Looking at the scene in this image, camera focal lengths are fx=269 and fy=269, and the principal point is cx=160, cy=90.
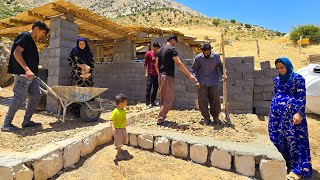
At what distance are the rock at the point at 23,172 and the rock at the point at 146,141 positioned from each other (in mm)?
1656

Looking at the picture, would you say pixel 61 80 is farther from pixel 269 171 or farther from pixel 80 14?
pixel 269 171

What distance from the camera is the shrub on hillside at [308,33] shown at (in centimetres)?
2397

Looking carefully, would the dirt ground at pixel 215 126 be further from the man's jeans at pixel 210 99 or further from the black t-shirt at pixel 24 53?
the black t-shirt at pixel 24 53

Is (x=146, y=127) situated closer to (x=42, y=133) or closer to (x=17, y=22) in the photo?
(x=42, y=133)

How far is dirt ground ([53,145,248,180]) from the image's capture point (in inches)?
128

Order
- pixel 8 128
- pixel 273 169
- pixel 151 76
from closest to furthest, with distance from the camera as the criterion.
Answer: pixel 273 169
pixel 8 128
pixel 151 76

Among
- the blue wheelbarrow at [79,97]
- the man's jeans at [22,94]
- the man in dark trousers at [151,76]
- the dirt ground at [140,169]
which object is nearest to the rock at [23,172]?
the dirt ground at [140,169]

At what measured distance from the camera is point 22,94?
4129 millimetres

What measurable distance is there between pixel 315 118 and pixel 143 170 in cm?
464

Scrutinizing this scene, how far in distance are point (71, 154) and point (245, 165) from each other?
86.1 inches

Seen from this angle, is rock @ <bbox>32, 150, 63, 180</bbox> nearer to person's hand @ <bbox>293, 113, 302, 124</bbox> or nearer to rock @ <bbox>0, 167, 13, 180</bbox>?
rock @ <bbox>0, 167, 13, 180</bbox>

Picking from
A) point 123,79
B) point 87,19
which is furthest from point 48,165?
point 123,79

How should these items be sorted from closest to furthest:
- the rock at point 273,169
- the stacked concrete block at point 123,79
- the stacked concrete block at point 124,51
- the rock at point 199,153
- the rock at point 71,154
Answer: the rock at point 273,169
the rock at point 71,154
the rock at point 199,153
the stacked concrete block at point 123,79
the stacked concrete block at point 124,51

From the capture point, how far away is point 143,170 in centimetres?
343
